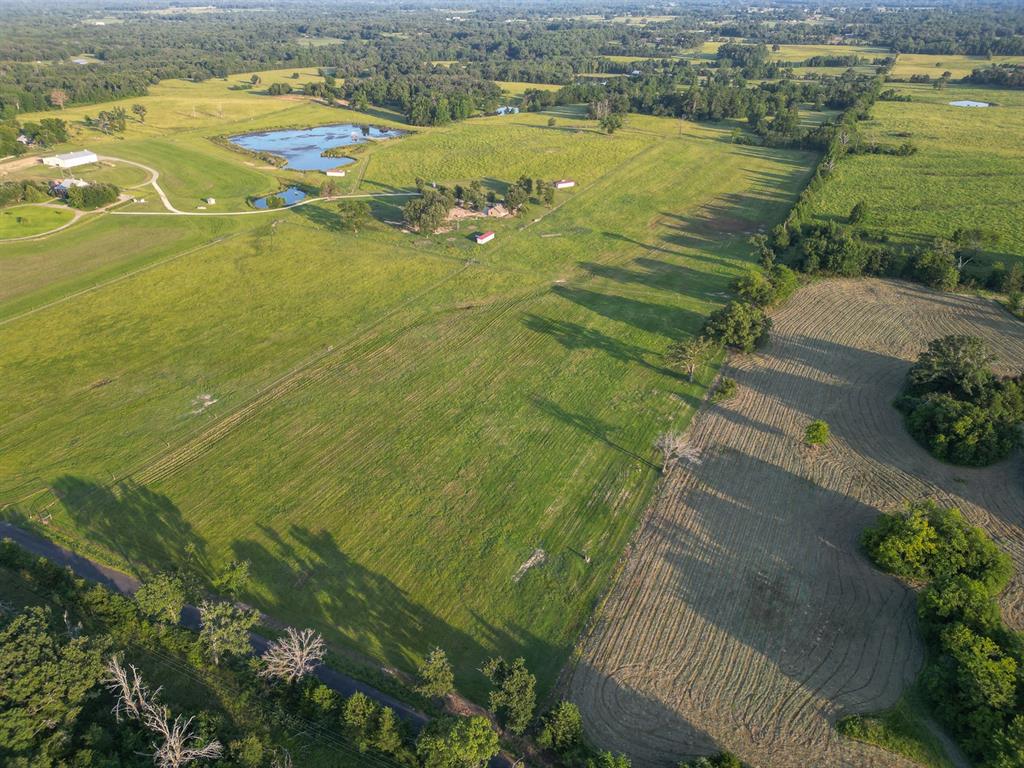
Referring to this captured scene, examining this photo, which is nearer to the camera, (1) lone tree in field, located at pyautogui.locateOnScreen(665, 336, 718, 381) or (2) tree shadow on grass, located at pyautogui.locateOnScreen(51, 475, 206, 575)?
(2) tree shadow on grass, located at pyautogui.locateOnScreen(51, 475, 206, 575)

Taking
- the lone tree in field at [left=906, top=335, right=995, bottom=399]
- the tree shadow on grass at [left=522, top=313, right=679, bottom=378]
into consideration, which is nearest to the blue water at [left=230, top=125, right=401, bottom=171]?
the tree shadow on grass at [left=522, top=313, right=679, bottom=378]

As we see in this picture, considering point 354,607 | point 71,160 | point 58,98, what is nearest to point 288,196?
point 71,160

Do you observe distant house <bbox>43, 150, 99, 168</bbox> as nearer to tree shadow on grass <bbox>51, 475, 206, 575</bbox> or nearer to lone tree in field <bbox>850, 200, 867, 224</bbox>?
tree shadow on grass <bbox>51, 475, 206, 575</bbox>

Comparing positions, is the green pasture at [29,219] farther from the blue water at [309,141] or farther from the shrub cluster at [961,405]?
the shrub cluster at [961,405]

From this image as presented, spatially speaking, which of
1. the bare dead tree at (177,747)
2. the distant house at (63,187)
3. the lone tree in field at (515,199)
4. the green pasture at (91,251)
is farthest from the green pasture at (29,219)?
the bare dead tree at (177,747)

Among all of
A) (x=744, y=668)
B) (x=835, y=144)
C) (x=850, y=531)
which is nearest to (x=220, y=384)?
(x=744, y=668)

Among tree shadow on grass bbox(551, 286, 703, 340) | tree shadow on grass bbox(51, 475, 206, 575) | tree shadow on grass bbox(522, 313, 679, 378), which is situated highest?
tree shadow on grass bbox(551, 286, 703, 340)
